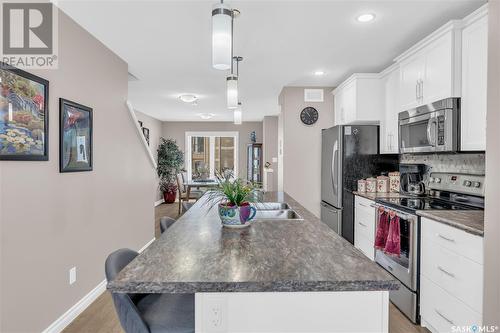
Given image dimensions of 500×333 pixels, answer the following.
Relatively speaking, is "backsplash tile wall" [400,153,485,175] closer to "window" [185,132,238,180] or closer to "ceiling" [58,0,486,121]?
"ceiling" [58,0,486,121]

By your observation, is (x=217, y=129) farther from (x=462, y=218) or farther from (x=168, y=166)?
(x=462, y=218)

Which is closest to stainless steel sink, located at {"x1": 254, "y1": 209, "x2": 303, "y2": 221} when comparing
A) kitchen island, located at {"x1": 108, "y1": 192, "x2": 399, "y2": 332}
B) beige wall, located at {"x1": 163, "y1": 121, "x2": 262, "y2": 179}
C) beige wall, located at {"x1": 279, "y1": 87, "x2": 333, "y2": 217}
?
kitchen island, located at {"x1": 108, "y1": 192, "x2": 399, "y2": 332}

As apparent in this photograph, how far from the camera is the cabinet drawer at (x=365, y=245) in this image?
126 inches

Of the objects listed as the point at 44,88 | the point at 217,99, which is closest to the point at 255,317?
the point at 44,88

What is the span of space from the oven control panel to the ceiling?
1313 mm

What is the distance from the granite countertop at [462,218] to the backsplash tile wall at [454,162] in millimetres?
450

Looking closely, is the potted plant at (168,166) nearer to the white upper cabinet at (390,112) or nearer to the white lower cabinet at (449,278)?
the white upper cabinet at (390,112)

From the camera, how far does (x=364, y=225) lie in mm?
3422

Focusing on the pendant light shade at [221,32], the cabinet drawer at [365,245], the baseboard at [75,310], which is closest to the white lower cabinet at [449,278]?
the cabinet drawer at [365,245]

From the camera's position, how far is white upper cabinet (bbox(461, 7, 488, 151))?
83.7 inches

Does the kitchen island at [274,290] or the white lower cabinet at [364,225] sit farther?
the white lower cabinet at [364,225]

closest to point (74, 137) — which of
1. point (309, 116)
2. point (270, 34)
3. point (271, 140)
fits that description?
point (270, 34)

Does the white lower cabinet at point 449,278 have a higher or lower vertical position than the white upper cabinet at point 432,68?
lower

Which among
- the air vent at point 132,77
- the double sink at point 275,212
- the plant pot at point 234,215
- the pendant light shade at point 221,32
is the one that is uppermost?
the air vent at point 132,77
